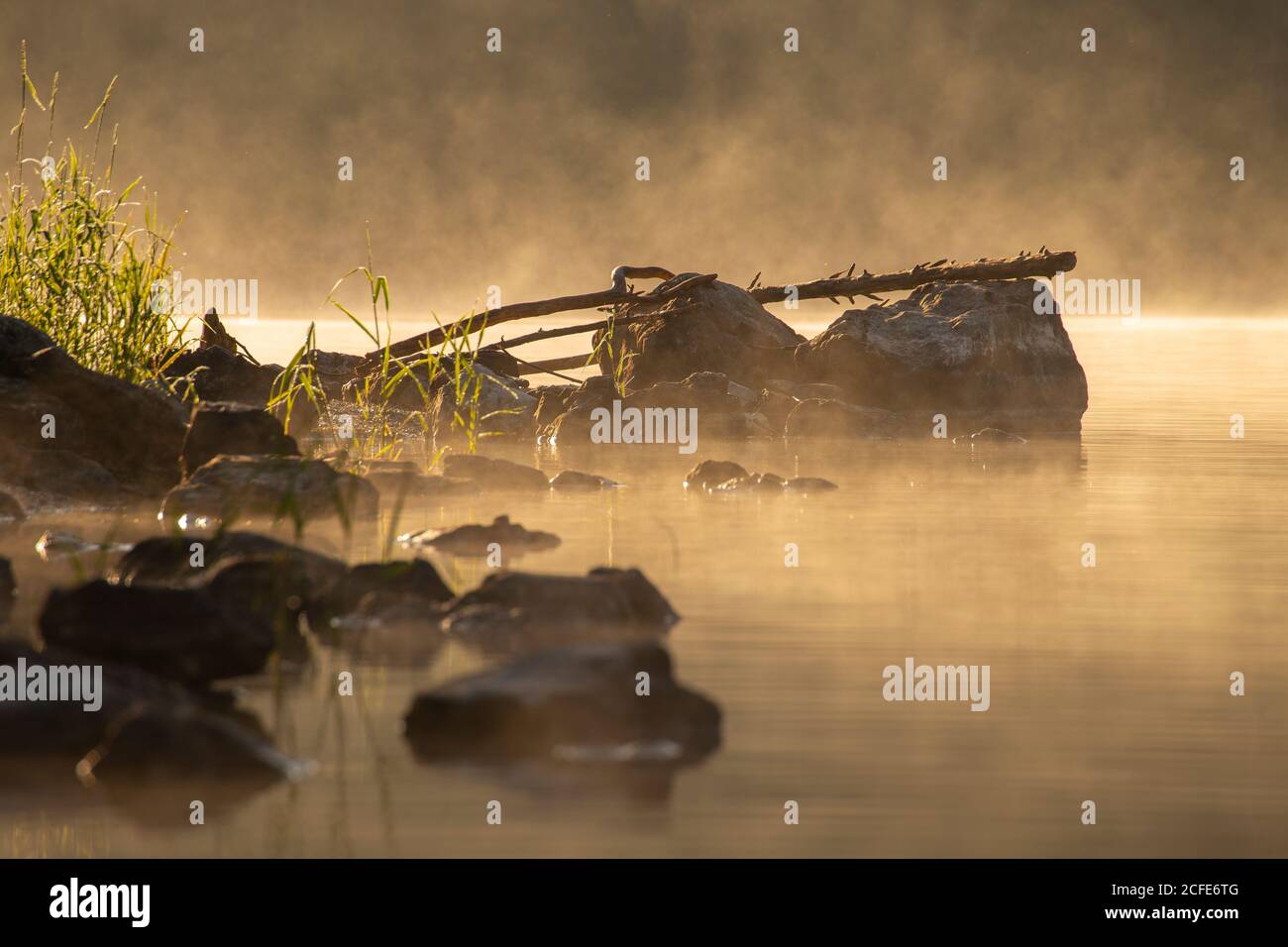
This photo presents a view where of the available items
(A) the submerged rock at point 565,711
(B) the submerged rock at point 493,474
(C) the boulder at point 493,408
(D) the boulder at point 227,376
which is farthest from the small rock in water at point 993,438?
(A) the submerged rock at point 565,711

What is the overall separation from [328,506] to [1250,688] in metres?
6.86

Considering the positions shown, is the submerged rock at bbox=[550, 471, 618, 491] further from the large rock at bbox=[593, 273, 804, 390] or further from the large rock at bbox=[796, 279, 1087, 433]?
the large rock at bbox=[796, 279, 1087, 433]

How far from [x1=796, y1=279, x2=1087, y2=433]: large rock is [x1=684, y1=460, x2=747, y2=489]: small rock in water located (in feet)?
30.3

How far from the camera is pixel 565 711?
6.50 metres

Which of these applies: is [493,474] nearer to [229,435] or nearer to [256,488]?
[229,435]

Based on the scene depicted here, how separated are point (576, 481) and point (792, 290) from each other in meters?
9.83

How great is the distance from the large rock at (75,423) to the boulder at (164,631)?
5.98 meters

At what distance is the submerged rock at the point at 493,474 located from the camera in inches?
621

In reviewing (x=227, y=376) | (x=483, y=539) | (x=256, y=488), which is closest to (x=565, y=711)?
(x=483, y=539)

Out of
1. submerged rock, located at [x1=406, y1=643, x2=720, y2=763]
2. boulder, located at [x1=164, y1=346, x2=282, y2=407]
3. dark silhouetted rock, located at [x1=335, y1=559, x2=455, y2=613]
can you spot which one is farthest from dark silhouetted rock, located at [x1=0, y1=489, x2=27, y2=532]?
boulder, located at [x1=164, y1=346, x2=282, y2=407]

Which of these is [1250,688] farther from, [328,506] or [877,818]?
[328,506]

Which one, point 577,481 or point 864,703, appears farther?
point 577,481
